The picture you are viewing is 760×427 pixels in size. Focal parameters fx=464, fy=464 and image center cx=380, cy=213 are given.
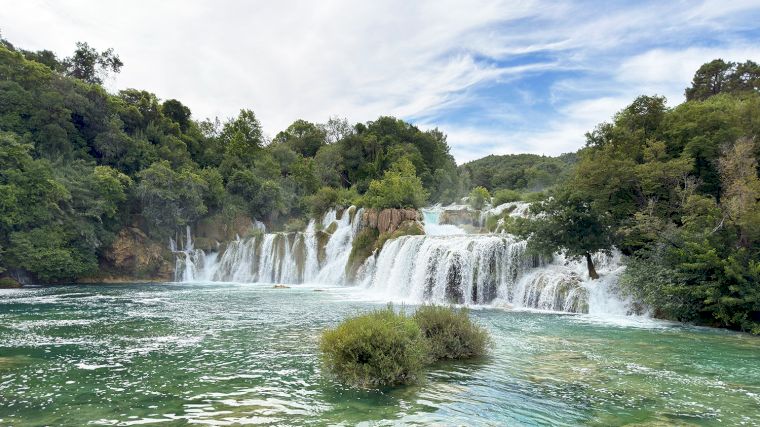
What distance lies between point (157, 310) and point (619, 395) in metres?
16.4

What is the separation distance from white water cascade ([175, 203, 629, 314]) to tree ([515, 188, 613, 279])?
117 cm

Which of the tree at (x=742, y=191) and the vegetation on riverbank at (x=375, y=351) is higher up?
the tree at (x=742, y=191)

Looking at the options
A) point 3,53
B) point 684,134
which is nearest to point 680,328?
point 684,134

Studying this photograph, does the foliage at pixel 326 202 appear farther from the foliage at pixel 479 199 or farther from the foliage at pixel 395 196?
the foliage at pixel 479 199

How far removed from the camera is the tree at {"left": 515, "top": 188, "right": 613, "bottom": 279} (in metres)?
18.5

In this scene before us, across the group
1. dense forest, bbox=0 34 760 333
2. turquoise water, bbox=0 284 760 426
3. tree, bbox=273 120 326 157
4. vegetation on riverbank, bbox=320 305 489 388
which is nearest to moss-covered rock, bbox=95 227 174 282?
dense forest, bbox=0 34 760 333

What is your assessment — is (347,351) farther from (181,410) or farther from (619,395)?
(619,395)

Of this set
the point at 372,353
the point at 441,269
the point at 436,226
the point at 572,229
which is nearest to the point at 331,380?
the point at 372,353

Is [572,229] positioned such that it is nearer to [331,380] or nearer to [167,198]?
[331,380]

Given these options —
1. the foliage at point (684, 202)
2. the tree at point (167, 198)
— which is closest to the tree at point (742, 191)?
the foliage at point (684, 202)

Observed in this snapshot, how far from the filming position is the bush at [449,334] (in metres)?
9.59

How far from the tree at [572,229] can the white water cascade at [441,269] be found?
45.9 inches

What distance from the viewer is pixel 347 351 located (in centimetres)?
776

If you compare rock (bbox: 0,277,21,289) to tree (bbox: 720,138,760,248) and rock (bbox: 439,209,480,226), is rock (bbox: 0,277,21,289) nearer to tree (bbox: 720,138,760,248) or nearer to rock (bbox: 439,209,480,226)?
A: rock (bbox: 439,209,480,226)
